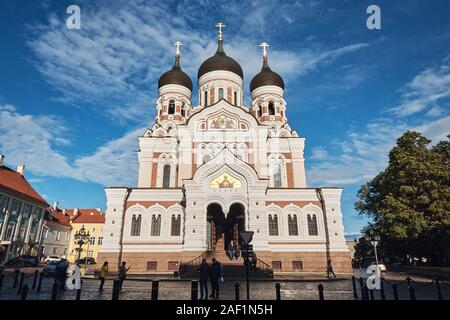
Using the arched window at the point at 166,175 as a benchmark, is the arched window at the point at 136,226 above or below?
below

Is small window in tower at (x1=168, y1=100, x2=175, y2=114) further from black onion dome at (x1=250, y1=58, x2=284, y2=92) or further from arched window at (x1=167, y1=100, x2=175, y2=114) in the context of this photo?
black onion dome at (x1=250, y1=58, x2=284, y2=92)

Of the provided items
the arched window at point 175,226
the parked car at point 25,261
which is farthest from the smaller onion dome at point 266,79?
the parked car at point 25,261

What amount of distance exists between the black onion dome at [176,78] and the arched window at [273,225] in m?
20.5

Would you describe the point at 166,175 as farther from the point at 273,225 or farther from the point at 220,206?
the point at 273,225

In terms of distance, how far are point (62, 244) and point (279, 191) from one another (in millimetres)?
40487

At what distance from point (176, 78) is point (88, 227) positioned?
33.1 metres

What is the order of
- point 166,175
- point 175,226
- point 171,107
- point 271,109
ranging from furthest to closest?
point 271,109
point 171,107
point 166,175
point 175,226

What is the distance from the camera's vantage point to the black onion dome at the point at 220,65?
36875mm

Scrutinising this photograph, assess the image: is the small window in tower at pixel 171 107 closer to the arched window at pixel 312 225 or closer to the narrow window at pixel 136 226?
the narrow window at pixel 136 226

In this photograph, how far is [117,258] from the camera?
25062 millimetres

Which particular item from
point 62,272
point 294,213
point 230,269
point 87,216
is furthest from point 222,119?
point 87,216

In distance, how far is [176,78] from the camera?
127 feet

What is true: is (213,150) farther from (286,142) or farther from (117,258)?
(117,258)
